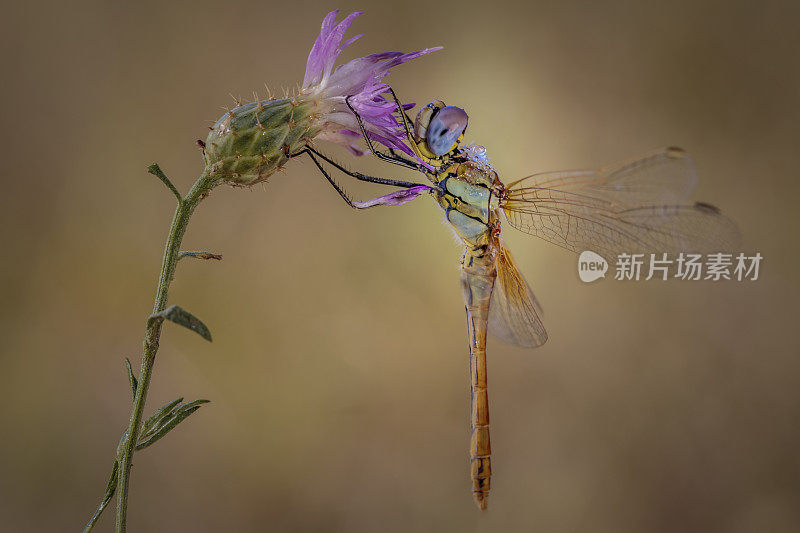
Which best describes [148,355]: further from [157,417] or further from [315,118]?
[315,118]

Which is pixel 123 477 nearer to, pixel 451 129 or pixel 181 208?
pixel 181 208

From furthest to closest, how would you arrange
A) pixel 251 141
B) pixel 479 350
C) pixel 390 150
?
pixel 479 350 → pixel 390 150 → pixel 251 141

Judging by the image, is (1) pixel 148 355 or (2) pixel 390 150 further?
(2) pixel 390 150

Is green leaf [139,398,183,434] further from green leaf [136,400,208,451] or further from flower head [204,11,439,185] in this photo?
flower head [204,11,439,185]

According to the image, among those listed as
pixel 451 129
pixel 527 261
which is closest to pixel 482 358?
pixel 451 129

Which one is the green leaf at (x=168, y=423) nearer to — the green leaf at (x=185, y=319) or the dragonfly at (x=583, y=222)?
the green leaf at (x=185, y=319)

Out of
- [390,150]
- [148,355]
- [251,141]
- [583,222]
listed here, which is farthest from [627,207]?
[148,355]

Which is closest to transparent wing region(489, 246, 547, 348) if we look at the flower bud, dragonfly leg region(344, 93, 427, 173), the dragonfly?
the dragonfly
